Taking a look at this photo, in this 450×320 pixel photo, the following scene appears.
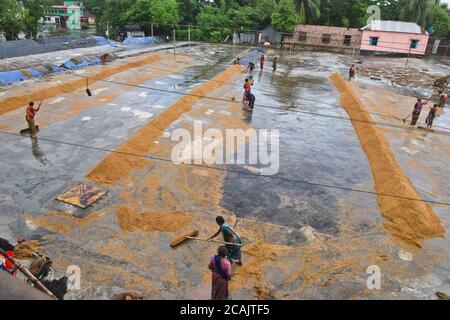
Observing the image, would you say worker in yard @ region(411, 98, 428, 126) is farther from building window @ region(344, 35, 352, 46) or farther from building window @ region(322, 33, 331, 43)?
building window @ region(322, 33, 331, 43)

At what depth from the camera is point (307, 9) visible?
47.3 meters

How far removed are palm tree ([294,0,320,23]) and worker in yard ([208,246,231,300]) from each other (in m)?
46.3

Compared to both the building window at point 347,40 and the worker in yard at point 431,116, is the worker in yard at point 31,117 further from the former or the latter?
the building window at point 347,40

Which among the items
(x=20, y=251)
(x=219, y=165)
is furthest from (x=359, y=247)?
(x=20, y=251)

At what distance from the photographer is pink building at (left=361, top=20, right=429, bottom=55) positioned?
4269 cm

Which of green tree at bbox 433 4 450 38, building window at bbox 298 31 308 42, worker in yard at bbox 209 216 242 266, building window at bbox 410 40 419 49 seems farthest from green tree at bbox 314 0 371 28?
worker in yard at bbox 209 216 242 266

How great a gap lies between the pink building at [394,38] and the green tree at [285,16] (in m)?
8.90

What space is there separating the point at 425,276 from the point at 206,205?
5.90 m

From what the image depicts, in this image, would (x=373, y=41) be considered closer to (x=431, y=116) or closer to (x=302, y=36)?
(x=302, y=36)

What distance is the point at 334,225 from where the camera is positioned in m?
9.73

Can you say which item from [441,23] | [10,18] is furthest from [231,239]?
[441,23]

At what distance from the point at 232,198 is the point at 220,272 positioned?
464 cm

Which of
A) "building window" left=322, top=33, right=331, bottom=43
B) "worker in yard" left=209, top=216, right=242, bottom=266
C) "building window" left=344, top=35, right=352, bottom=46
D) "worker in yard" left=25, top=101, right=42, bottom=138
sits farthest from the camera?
"building window" left=322, top=33, right=331, bottom=43

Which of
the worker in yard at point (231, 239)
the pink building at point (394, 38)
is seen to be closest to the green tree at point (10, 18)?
the worker in yard at point (231, 239)
